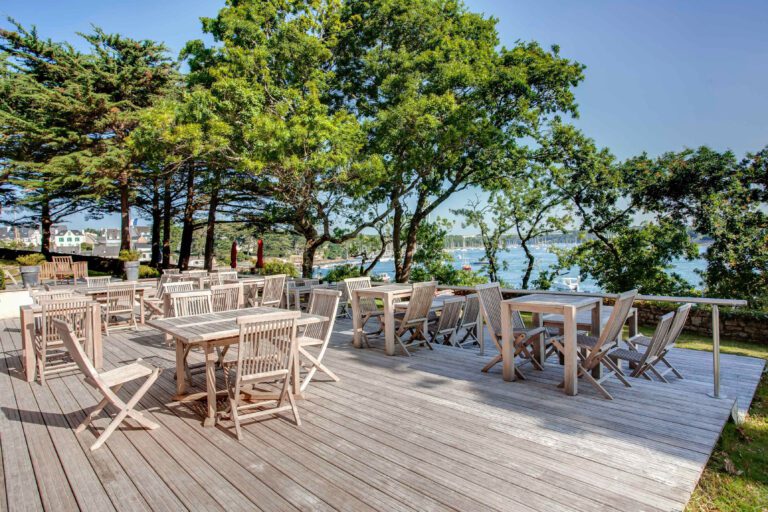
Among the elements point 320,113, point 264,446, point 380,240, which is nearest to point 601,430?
point 264,446

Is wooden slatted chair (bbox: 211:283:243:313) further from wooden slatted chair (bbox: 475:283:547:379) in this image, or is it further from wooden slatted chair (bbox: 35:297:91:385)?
wooden slatted chair (bbox: 475:283:547:379)

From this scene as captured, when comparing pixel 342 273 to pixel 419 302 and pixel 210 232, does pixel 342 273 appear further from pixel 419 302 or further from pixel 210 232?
pixel 419 302

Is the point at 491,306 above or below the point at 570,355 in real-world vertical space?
above

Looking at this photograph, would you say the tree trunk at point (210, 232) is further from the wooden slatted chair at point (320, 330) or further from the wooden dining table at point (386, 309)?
the wooden slatted chair at point (320, 330)

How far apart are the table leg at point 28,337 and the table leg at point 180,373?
7.33 ft

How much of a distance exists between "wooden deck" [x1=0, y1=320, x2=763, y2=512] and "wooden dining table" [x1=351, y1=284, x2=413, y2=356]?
→ 4.27 feet

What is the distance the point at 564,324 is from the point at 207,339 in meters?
3.35

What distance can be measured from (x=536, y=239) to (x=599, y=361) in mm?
12352

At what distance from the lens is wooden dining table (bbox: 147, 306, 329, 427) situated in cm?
363

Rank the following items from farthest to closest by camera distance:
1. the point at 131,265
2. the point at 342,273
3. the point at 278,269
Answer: the point at 131,265
the point at 342,273
the point at 278,269

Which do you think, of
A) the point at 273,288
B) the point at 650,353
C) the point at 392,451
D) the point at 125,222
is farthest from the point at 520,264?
the point at 125,222

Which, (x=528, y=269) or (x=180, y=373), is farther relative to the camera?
(x=528, y=269)

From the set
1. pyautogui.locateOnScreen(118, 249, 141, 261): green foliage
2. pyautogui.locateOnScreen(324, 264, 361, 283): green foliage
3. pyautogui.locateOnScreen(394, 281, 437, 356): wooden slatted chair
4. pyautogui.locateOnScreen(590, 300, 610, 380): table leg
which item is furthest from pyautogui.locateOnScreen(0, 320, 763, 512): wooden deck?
pyautogui.locateOnScreen(118, 249, 141, 261): green foliage

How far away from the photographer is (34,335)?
509 cm
